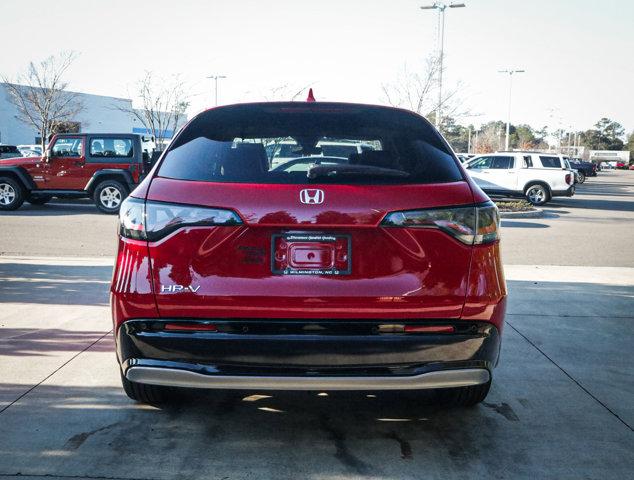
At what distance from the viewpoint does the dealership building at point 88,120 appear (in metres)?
53.2

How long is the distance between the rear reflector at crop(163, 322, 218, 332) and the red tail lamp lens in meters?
0.89

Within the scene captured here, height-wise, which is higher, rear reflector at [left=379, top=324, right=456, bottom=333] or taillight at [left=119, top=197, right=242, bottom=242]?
taillight at [left=119, top=197, right=242, bottom=242]

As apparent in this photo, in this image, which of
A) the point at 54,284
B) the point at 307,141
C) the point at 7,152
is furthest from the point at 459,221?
the point at 7,152

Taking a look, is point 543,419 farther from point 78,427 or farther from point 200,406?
point 78,427

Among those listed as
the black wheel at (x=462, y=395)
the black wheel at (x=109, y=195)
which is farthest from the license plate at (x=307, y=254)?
the black wheel at (x=109, y=195)

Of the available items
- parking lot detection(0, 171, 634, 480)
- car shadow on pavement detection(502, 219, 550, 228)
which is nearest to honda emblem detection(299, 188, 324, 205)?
parking lot detection(0, 171, 634, 480)

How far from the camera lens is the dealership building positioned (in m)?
53.2

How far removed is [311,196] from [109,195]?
48.3 ft

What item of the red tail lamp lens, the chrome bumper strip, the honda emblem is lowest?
the chrome bumper strip

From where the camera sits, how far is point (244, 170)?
3258 millimetres

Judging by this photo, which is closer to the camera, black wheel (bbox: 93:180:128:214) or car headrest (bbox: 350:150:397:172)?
car headrest (bbox: 350:150:397:172)

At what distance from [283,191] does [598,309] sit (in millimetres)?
4895

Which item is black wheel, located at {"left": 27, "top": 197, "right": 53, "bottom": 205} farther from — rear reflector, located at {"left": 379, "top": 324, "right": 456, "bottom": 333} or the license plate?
rear reflector, located at {"left": 379, "top": 324, "right": 456, "bottom": 333}

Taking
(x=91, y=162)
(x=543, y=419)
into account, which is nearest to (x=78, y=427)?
(x=543, y=419)
